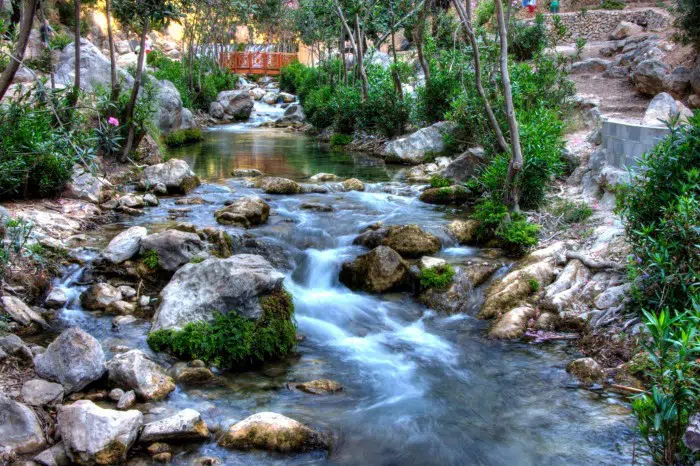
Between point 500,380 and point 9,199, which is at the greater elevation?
point 9,199

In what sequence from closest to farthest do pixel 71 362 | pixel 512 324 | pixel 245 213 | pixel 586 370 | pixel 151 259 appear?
1. pixel 71 362
2. pixel 586 370
3. pixel 512 324
4. pixel 151 259
5. pixel 245 213

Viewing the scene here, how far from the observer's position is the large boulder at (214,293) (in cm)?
721

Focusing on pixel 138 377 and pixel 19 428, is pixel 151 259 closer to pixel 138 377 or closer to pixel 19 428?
pixel 138 377

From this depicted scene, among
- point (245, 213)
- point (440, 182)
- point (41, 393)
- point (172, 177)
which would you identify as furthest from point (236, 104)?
point (41, 393)

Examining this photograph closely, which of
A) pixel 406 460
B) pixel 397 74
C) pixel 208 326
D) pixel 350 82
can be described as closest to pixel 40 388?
pixel 208 326

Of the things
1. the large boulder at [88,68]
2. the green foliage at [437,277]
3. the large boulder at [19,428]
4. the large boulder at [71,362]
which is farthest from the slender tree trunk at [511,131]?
the large boulder at [88,68]

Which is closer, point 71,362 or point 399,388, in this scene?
point 71,362

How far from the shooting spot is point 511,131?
10.3 metres

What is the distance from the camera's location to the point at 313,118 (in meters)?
27.5

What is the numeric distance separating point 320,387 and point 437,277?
10.0 feet

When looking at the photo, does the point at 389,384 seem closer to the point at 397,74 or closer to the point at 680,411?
the point at 680,411

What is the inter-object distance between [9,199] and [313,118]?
716 inches

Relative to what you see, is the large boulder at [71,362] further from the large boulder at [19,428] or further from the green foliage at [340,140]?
the green foliage at [340,140]

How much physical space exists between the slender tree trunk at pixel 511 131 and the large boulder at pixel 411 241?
154 cm
